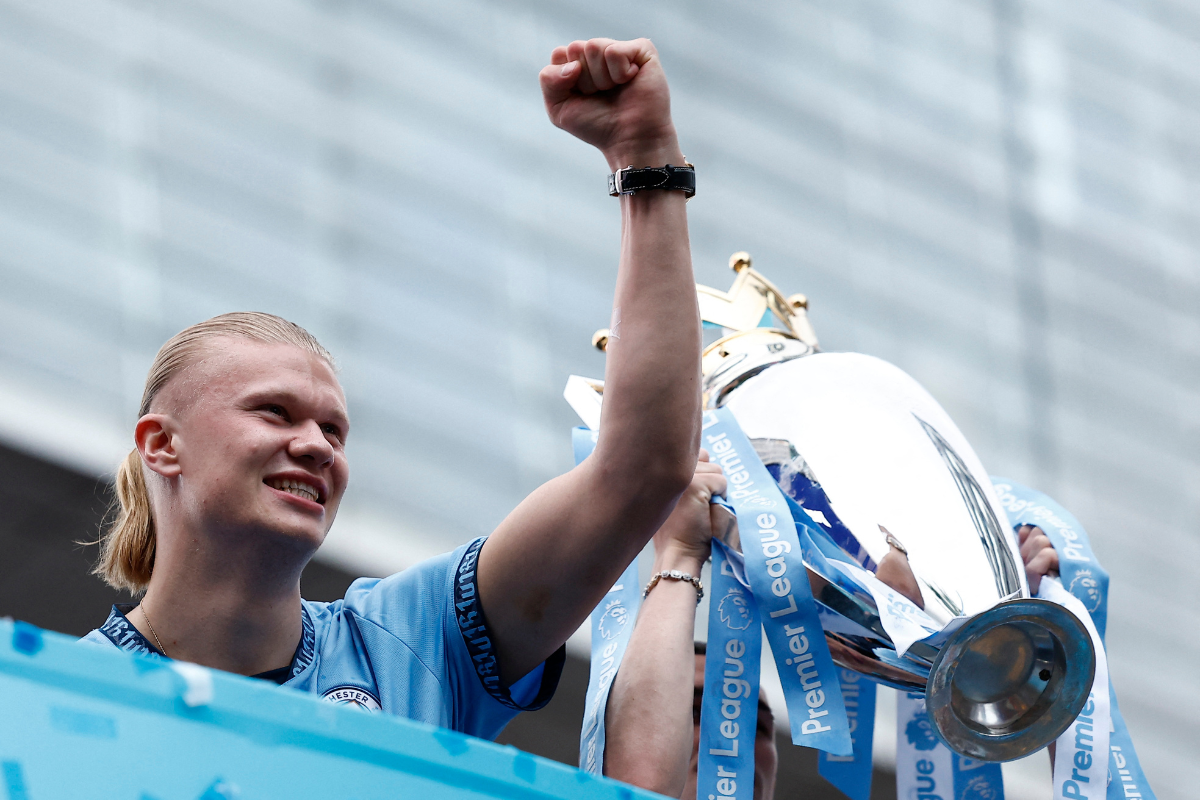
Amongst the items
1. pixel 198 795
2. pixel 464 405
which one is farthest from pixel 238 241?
pixel 198 795

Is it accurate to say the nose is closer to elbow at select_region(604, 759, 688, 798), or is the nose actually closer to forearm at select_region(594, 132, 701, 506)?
forearm at select_region(594, 132, 701, 506)

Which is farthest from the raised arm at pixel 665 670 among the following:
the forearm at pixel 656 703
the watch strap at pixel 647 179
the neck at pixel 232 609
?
the watch strap at pixel 647 179

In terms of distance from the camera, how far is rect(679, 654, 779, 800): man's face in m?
1.53

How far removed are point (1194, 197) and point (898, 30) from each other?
6.68ft

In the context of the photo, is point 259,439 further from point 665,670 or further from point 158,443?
point 665,670

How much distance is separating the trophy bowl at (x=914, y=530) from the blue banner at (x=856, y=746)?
0.22m

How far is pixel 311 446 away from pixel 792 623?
52cm

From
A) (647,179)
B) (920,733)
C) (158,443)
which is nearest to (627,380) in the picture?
(647,179)

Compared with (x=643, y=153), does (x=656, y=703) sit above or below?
below

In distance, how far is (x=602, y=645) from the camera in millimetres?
1397

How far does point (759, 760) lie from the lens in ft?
5.29

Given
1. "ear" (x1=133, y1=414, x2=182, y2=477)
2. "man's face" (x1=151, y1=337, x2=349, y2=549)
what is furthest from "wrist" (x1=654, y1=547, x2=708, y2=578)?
"ear" (x1=133, y1=414, x2=182, y2=477)

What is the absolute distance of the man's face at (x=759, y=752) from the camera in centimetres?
153

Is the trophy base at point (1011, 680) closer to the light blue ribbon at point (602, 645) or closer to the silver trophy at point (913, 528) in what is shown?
the silver trophy at point (913, 528)
